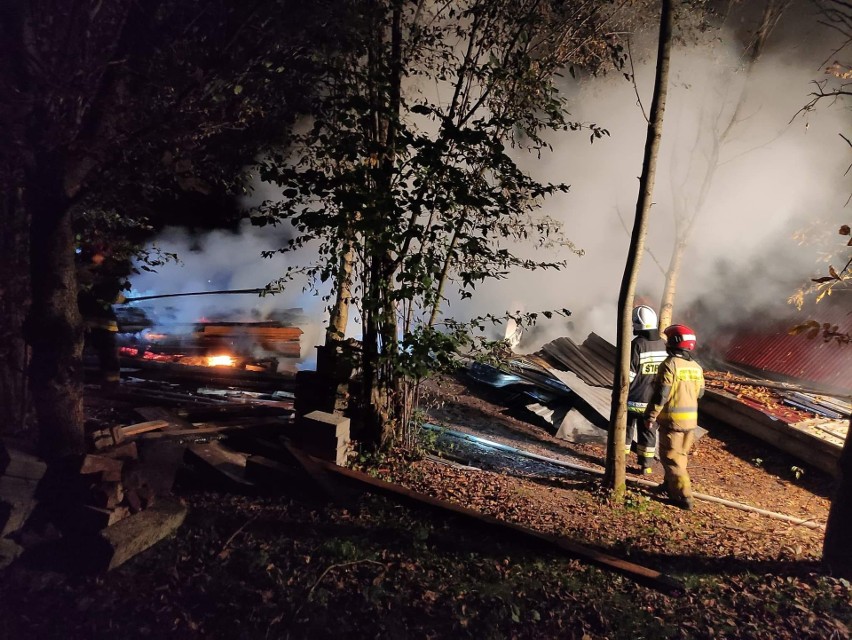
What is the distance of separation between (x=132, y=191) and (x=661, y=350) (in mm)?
8087

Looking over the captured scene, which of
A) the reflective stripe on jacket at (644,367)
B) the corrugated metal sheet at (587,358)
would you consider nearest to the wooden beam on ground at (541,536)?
the reflective stripe on jacket at (644,367)

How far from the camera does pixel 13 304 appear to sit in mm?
4652

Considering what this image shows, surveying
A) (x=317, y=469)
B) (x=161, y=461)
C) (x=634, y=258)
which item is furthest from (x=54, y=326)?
(x=634, y=258)

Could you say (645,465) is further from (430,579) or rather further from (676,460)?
(430,579)

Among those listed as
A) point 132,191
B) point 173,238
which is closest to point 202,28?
point 132,191

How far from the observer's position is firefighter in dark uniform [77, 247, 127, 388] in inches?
285

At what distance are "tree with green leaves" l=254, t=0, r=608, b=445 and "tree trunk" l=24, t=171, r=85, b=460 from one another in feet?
5.59

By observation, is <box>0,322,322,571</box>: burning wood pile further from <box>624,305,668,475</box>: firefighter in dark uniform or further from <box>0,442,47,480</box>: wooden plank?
<box>624,305,668,475</box>: firefighter in dark uniform

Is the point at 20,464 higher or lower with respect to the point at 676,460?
lower

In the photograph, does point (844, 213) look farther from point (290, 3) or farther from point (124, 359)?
point (124, 359)

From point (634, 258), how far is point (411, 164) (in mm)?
2676

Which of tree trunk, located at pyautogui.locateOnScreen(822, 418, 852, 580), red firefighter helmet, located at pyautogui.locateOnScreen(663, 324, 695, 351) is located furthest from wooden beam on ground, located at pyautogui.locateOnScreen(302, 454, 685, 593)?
red firefighter helmet, located at pyautogui.locateOnScreen(663, 324, 695, 351)

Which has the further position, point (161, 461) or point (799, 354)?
point (799, 354)

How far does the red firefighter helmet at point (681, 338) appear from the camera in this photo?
5.90 m
